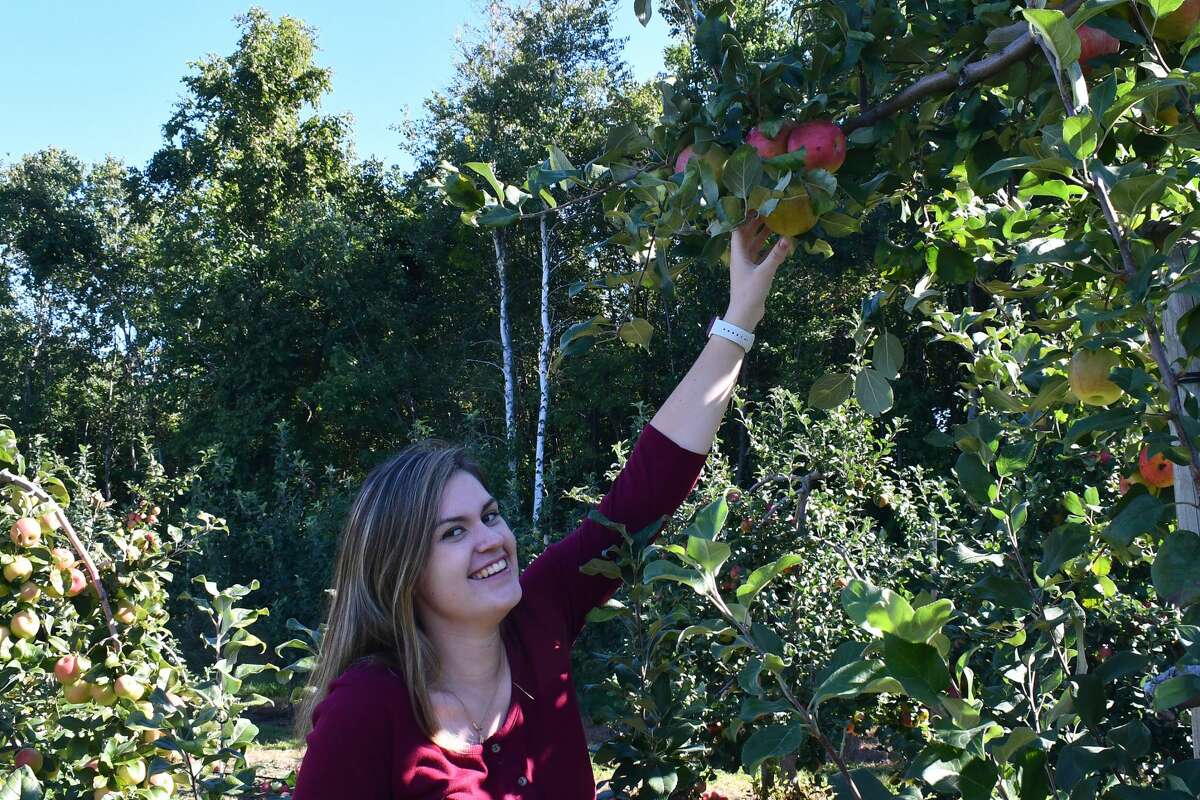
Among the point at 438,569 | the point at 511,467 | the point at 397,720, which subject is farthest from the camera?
the point at 511,467

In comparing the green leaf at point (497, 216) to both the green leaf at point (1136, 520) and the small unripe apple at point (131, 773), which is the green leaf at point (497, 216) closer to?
the green leaf at point (1136, 520)

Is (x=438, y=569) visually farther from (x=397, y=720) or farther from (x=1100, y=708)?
(x=1100, y=708)

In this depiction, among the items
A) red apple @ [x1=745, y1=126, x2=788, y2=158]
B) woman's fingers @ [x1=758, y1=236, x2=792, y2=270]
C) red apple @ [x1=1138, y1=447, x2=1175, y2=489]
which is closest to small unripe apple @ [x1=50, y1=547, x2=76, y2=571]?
woman's fingers @ [x1=758, y1=236, x2=792, y2=270]

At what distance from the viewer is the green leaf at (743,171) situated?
2.95 ft

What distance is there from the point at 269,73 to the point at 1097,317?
16783 mm

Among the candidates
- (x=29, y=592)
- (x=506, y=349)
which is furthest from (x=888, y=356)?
(x=506, y=349)

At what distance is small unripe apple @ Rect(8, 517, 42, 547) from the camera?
2131mm

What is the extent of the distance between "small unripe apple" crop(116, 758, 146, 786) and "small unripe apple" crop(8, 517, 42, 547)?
519 mm

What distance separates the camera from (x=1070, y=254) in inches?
29.9

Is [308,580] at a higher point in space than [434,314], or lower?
lower

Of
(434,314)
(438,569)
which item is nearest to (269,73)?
(434,314)

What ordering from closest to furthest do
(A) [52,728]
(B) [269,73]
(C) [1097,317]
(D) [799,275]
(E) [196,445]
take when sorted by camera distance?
(C) [1097,317], (A) [52,728], (D) [799,275], (E) [196,445], (B) [269,73]

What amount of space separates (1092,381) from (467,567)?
0.76m

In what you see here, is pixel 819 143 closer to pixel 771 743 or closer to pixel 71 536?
pixel 771 743
